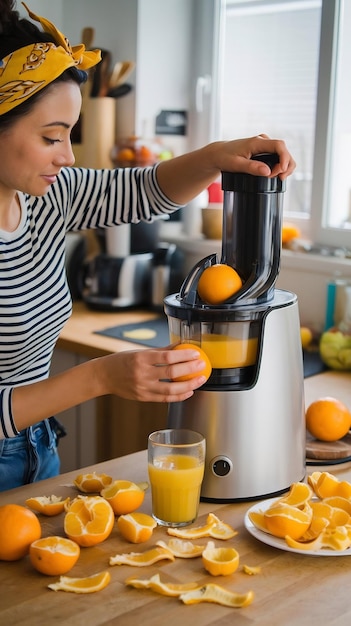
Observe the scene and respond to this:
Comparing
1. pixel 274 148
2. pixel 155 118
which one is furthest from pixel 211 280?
pixel 155 118

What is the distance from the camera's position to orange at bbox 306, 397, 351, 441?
1.54m

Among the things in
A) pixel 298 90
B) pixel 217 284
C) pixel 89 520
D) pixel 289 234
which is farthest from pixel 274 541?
pixel 298 90

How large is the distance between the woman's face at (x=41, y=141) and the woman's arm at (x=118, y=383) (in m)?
0.33

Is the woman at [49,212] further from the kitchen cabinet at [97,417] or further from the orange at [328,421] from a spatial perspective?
the kitchen cabinet at [97,417]

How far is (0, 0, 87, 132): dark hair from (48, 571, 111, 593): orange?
683 millimetres

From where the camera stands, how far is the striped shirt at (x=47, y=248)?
146 centimetres

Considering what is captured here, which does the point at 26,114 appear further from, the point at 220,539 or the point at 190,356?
the point at 220,539

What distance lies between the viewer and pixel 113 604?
101cm

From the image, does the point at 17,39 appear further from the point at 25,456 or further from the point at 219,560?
the point at 219,560

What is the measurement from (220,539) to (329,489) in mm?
197

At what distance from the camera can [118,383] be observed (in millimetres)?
1212

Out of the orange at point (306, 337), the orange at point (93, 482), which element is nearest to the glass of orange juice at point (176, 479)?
the orange at point (93, 482)

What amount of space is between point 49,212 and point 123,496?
1.92 feet

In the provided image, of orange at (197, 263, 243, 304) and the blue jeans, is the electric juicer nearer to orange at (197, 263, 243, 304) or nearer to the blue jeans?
orange at (197, 263, 243, 304)
